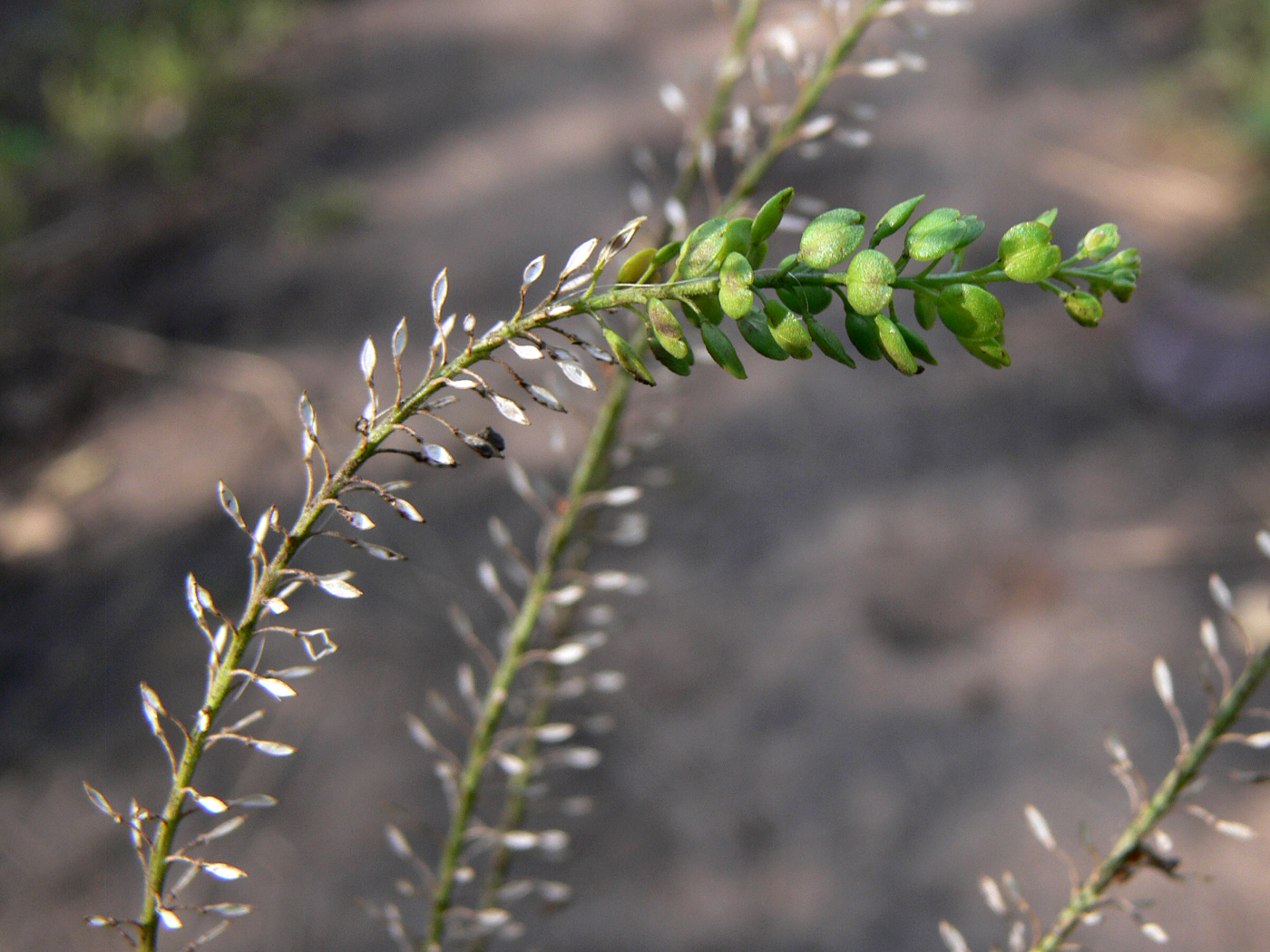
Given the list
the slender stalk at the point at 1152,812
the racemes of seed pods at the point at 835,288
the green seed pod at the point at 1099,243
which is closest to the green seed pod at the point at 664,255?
the racemes of seed pods at the point at 835,288

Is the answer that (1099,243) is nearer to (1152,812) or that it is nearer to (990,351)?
(990,351)

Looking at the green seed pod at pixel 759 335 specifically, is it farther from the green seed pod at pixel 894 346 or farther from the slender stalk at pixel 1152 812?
the slender stalk at pixel 1152 812

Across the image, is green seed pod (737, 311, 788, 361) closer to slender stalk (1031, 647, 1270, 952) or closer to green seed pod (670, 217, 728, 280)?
green seed pod (670, 217, 728, 280)

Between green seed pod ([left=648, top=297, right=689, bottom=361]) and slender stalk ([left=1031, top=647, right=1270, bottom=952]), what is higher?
green seed pod ([left=648, top=297, right=689, bottom=361])

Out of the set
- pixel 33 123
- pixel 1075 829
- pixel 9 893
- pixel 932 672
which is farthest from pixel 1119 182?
pixel 33 123

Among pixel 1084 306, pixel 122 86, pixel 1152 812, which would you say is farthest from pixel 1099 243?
pixel 122 86

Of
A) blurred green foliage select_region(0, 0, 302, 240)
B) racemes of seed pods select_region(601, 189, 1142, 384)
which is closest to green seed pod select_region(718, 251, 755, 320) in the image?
racemes of seed pods select_region(601, 189, 1142, 384)
